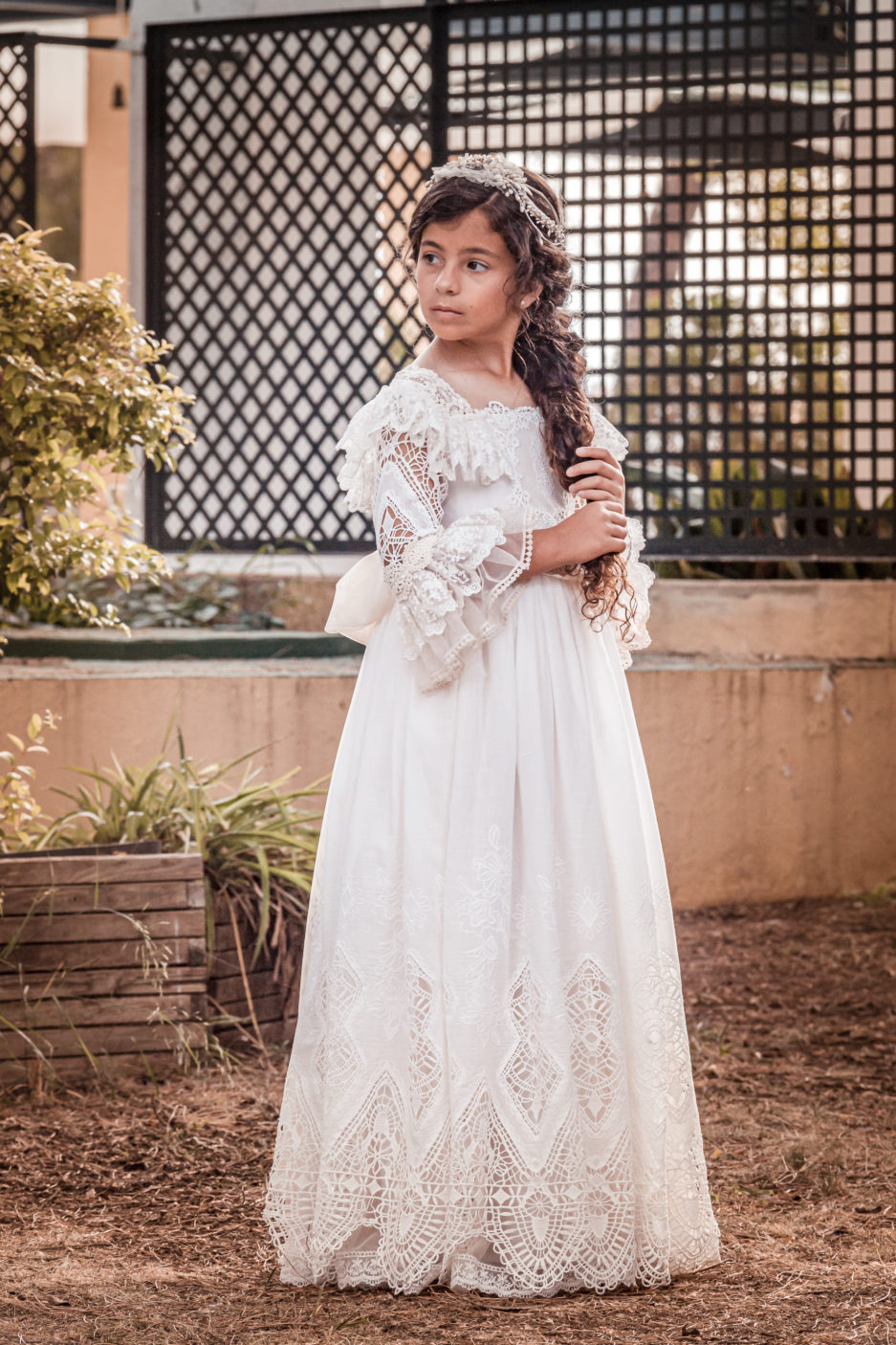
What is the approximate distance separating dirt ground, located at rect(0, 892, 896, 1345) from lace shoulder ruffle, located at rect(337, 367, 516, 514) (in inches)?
54.6

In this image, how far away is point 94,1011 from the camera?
386cm

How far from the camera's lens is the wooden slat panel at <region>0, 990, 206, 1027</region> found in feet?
12.5

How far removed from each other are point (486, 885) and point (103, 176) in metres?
8.90

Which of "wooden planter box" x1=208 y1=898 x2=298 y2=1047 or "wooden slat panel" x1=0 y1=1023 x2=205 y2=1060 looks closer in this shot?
"wooden slat panel" x1=0 y1=1023 x2=205 y2=1060

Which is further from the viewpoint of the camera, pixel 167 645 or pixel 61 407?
A: pixel 167 645

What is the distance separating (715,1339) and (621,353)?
481 cm

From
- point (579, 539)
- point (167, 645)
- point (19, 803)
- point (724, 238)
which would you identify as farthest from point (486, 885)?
point (724, 238)

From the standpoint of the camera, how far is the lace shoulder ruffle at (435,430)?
8.48 ft

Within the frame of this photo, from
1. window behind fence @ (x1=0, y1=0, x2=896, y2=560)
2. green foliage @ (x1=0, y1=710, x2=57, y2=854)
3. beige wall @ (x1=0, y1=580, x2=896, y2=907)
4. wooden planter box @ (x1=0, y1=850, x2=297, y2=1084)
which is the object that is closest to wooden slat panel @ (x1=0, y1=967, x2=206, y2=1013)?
wooden planter box @ (x1=0, y1=850, x2=297, y2=1084)

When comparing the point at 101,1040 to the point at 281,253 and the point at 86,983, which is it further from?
the point at 281,253

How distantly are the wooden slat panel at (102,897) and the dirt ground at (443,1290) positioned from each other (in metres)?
0.46

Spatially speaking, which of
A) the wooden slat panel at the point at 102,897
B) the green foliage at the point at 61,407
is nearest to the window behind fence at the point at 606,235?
the green foliage at the point at 61,407

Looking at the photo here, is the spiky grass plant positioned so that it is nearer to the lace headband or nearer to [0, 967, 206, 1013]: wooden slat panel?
[0, 967, 206, 1013]: wooden slat panel

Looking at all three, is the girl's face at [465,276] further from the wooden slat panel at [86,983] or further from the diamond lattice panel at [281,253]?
the diamond lattice panel at [281,253]
